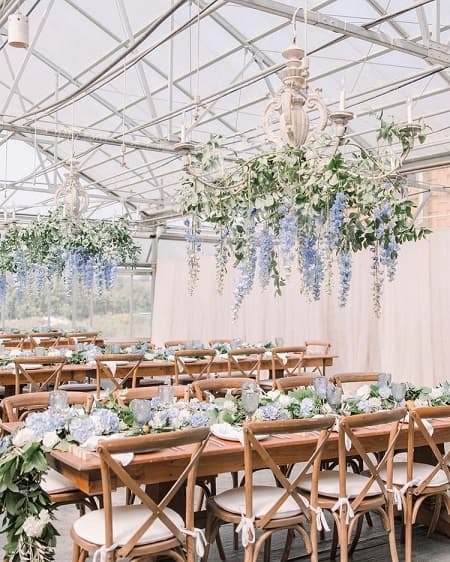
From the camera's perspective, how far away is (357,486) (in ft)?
10.1

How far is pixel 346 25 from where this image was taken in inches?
182

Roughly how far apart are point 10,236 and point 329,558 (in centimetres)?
587

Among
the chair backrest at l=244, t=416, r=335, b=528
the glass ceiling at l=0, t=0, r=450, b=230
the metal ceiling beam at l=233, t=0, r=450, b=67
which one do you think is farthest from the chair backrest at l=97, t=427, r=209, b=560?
the glass ceiling at l=0, t=0, r=450, b=230

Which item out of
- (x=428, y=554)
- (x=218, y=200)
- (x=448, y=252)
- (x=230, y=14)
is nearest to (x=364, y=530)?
(x=428, y=554)

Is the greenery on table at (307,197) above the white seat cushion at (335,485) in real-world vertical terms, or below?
above

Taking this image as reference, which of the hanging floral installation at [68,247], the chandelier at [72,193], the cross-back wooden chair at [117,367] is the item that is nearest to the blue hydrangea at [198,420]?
the cross-back wooden chair at [117,367]

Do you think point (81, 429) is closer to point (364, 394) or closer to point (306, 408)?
point (306, 408)

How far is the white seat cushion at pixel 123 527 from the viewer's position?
242 cm

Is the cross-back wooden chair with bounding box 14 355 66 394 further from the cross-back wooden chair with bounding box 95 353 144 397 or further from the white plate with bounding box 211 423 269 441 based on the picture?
the white plate with bounding box 211 423 269 441

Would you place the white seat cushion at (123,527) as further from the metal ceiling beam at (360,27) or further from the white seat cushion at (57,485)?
the metal ceiling beam at (360,27)

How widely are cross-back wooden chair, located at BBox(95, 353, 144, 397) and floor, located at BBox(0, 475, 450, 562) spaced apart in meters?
1.85

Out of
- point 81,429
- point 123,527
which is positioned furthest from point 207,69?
point 123,527

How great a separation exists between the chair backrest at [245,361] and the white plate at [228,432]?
10.3 feet

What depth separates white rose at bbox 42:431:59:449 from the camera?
2701mm
